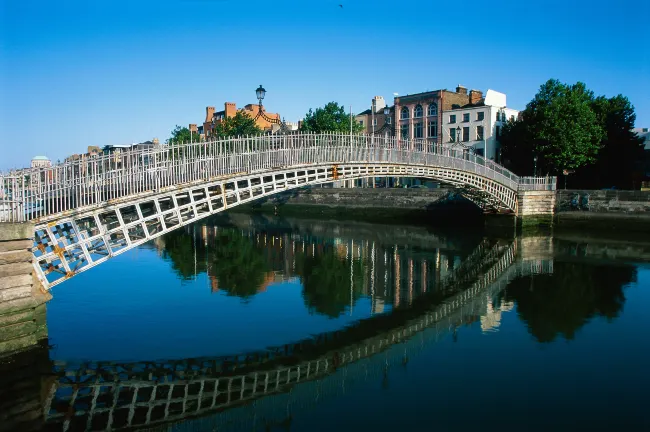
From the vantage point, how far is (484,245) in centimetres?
2736

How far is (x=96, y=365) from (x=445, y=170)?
20074mm

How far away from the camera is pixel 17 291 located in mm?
10133

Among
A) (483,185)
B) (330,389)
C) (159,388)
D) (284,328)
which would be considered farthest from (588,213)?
(159,388)

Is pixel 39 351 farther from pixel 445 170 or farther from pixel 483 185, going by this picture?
pixel 483 185

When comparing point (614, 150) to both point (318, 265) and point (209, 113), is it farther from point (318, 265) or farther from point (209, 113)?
point (209, 113)

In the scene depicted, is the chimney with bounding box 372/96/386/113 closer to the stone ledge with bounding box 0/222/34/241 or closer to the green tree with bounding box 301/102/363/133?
the green tree with bounding box 301/102/363/133

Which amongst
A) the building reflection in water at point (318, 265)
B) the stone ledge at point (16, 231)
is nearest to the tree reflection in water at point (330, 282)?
the building reflection in water at point (318, 265)

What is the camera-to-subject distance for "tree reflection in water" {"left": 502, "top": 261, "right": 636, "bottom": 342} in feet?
43.3

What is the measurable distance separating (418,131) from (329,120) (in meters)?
11.5

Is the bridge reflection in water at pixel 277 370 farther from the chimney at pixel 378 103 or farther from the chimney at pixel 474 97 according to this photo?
the chimney at pixel 378 103

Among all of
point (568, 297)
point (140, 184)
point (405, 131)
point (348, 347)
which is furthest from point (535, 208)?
point (140, 184)

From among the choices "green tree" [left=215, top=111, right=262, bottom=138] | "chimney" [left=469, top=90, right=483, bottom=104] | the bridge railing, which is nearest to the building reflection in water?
the bridge railing

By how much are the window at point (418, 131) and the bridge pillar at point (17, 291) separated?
153 ft

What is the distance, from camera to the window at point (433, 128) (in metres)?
52.2
